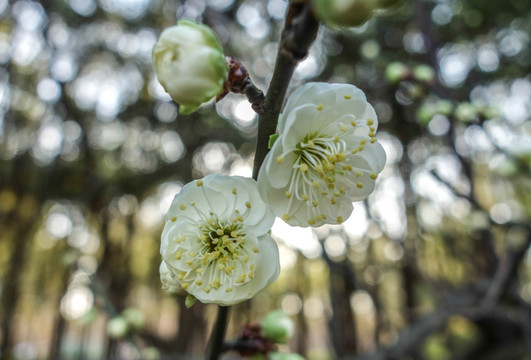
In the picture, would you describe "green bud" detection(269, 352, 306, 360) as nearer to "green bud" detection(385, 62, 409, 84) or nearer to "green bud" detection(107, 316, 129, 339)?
"green bud" detection(107, 316, 129, 339)

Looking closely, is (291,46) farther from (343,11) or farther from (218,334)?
(218,334)

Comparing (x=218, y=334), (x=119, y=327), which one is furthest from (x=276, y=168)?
(x=119, y=327)

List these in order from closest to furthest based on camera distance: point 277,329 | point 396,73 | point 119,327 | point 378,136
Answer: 1. point 277,329
2. point 119,327
3. point 396,73
4. point 378,136

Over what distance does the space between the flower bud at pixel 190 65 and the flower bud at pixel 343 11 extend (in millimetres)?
182

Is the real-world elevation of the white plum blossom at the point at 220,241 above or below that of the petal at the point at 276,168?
below

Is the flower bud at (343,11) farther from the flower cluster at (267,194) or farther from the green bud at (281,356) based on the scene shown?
the green bud at (281,356)

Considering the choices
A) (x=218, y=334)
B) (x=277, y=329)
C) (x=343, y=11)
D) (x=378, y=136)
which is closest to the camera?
(x=343, y=11)

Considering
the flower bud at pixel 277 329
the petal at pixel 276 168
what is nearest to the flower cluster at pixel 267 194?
the petal at pixel 276 168

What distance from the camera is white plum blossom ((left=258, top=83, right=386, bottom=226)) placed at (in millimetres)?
682

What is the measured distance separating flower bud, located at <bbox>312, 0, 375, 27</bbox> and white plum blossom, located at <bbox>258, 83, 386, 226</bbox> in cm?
21

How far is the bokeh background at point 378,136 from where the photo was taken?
2.45 meters

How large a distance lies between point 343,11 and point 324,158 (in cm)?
35

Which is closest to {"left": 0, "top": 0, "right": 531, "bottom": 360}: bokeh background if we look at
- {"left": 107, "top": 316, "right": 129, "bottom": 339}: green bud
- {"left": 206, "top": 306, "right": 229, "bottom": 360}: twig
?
{"left": 107, "top": 316, "right": 129, "bottom": 339}: green bud

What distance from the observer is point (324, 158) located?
2.52 feet
